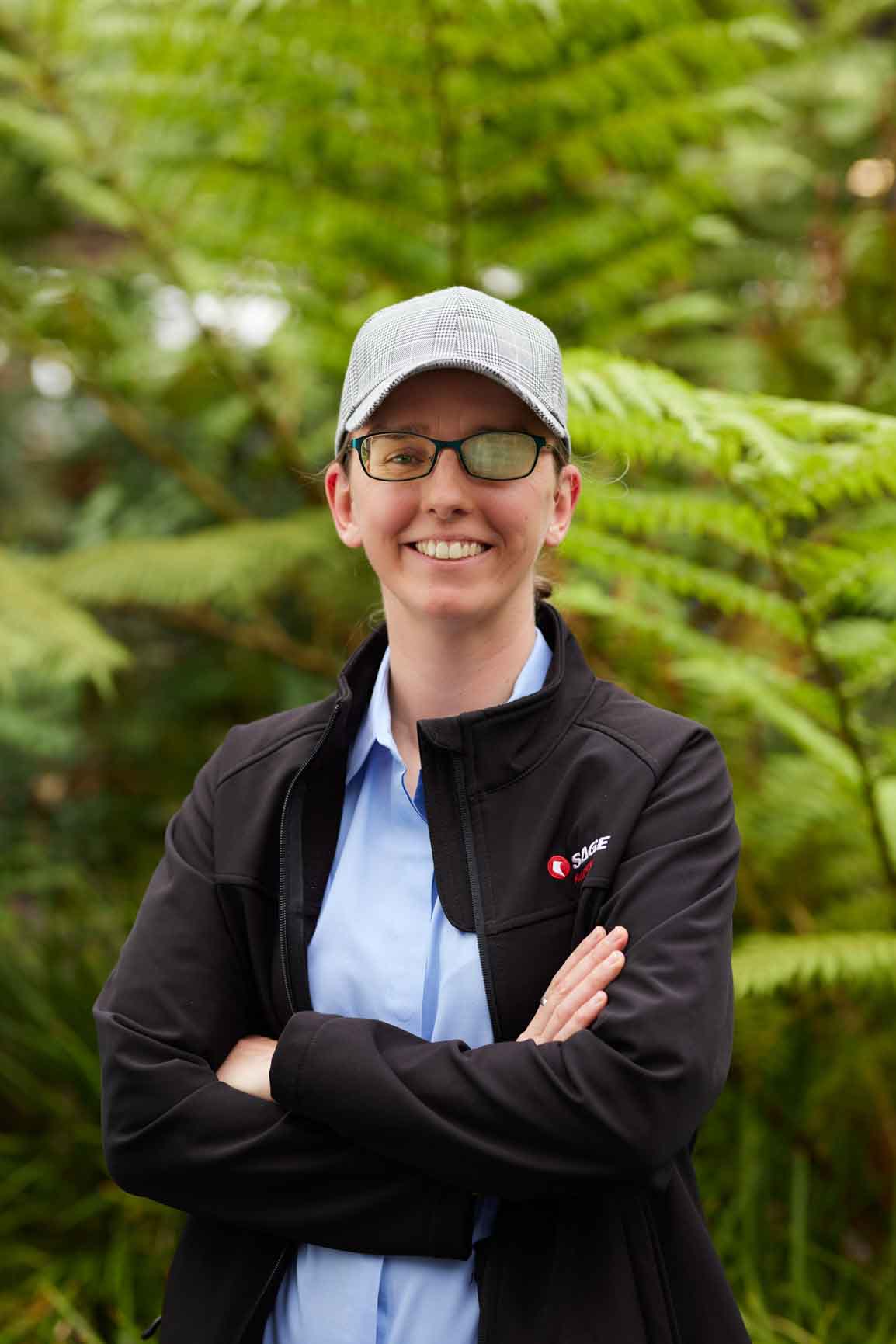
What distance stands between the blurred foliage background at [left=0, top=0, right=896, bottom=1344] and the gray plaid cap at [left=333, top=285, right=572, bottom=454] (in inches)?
22.9

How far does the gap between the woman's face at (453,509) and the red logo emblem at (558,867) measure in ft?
1.03

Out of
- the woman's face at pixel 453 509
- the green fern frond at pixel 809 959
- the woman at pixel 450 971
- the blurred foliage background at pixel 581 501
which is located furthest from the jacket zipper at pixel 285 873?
the green fern frond at pixel 809 959

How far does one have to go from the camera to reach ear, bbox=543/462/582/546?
161 centimetres

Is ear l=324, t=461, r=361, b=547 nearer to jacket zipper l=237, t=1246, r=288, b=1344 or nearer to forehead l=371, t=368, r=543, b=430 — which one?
forehead l=371, t=368, r=543, b=430

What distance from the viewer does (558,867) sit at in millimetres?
1480

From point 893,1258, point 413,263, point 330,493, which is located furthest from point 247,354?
point 893,1258

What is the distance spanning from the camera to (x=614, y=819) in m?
1.46

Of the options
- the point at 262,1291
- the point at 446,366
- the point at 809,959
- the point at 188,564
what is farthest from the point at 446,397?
the point at 188,564

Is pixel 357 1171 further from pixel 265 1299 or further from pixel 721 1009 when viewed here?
pixel 721 1009

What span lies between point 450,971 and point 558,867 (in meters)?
0.18

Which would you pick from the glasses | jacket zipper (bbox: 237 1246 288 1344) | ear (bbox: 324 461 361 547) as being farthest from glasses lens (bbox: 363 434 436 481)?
jacket zipper (bbox: 237 1246 288 1344)

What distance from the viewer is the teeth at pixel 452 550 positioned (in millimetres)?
1447

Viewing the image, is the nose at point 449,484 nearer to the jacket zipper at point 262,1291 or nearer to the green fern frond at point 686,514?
the jacket zipper at point 262,1291

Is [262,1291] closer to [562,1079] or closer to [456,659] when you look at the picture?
[562,1079]
